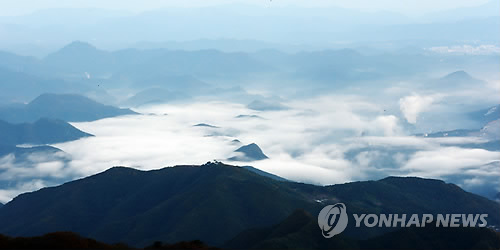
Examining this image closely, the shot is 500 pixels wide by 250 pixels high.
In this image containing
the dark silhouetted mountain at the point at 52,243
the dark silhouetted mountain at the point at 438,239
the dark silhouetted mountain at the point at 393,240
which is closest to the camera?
the dark silhouetted mountain at the point at 52,243

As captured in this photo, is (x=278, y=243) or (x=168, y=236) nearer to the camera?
(x=278, y=243)

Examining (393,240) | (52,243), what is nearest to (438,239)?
(393,240)

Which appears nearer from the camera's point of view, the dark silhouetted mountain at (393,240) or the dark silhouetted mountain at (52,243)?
the dark silhouetted mountain at (52,243)

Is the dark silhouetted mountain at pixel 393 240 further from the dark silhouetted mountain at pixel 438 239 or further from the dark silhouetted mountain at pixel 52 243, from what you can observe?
the dark silhouetted mountain at pixel 52 243

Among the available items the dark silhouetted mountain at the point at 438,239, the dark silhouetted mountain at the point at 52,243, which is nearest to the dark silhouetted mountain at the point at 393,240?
the dark silhouetted mountain at the point at 438,239

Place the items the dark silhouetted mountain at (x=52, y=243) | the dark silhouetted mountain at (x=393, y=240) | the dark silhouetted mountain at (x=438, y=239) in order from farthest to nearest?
the dark silhouetted mountain at (x=438, y=239) < the dark silhouetted mountain at (x=393, y=240) < the dark silhouetted mountain at (x=52, y=243)

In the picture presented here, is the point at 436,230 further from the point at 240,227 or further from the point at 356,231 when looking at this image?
the point at 240,227

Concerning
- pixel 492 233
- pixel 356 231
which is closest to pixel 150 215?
pixel 356 231
